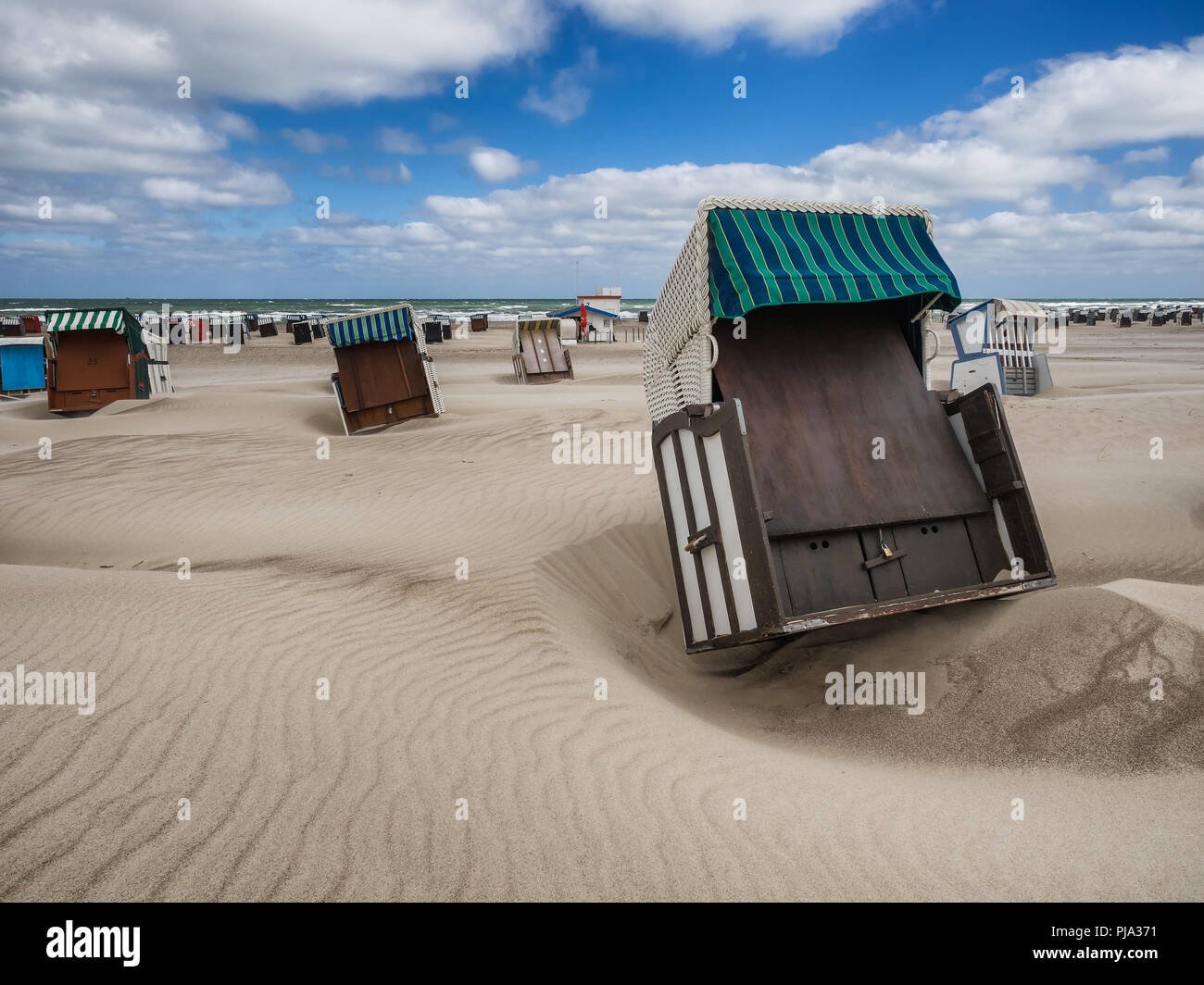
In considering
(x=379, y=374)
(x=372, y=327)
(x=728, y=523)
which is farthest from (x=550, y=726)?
(x=372, y=327)

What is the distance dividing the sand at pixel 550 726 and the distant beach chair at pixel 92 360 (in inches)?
404

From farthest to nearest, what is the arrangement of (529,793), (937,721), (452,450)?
1. (452,450)
2. (937,721)
3. (529,793)

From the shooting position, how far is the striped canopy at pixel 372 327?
46.0ft

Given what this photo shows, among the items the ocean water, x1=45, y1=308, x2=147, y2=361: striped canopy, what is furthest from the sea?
x1=45, y1=308, x2=147, y2=361: striped canopy

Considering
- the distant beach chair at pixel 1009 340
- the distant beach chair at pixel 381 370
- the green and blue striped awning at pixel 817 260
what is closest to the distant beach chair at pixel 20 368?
the distant beach chair at pixel 381 370

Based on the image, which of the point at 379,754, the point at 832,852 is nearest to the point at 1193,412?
the point at 832,852

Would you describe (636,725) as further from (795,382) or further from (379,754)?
(795,382)

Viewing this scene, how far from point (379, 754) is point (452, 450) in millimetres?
7589

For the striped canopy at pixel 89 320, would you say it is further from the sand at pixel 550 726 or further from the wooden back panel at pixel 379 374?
the sand at pixel 550 726

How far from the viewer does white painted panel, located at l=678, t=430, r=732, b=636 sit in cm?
474

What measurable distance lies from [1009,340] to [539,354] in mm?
→ 12958

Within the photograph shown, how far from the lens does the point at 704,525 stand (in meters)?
4.87

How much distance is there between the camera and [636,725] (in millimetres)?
4039

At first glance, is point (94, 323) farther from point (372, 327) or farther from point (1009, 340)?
point (1009, 340)
